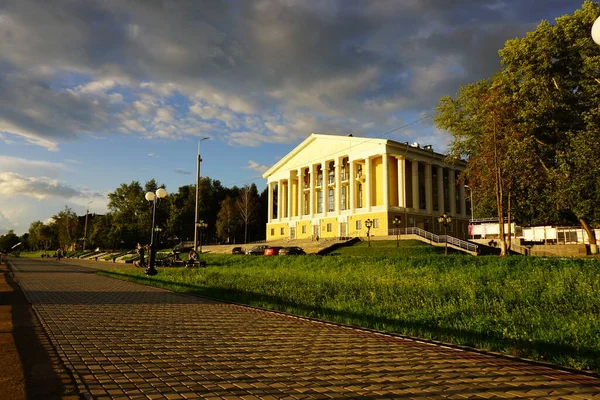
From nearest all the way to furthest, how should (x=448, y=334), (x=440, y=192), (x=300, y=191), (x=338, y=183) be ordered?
1. (x=448, y=334)
2. (x=440, y=192)
3. (x=338, y=183)
4. (x=300, y=191)

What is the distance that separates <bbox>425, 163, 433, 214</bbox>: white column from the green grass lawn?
1580 inches

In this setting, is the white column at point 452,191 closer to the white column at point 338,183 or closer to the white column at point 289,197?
the white column at point 338,183

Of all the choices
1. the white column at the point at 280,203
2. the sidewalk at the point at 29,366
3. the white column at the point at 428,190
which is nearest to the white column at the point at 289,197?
the white column at the point at 280,203

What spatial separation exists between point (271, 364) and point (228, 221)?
2867 inches

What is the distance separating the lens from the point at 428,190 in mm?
59750

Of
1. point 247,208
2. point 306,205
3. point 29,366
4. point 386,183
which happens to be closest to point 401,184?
point 386,183

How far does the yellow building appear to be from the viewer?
56.0 metres

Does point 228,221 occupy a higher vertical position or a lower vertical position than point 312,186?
lower

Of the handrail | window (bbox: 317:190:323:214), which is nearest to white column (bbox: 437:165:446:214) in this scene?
the handrail

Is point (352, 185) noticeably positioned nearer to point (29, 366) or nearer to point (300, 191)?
point (300, 191)

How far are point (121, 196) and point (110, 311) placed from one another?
89.7 m

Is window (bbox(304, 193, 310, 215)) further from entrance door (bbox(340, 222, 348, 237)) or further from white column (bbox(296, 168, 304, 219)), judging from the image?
entrance door (bbox(340, 222, 348, 237))

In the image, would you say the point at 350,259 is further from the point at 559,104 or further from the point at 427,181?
the point at 427,181

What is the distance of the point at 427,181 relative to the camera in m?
60.2
